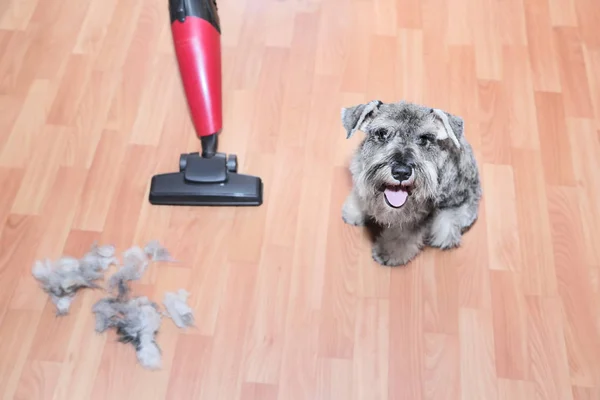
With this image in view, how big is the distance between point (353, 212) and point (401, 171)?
55 cm

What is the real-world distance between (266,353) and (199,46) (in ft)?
4.08

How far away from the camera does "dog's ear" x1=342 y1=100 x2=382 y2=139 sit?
194 cm

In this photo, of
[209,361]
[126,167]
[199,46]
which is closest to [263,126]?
[199,46]

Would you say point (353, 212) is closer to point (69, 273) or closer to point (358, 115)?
point (358, 115)

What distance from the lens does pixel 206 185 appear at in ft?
7.72

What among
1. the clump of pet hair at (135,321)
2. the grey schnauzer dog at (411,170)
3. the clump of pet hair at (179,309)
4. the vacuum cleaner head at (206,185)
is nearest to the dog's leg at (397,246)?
the grey schnauzer dog at (411,170)

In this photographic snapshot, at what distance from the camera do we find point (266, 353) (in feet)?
6.83

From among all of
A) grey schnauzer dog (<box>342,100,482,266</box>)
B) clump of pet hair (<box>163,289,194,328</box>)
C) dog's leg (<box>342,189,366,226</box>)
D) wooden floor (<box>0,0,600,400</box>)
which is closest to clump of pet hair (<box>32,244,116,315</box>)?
wooden floor (<box>0,0,600,400</box>)

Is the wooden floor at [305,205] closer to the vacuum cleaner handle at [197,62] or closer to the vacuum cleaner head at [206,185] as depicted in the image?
the vacuum cleaner head at [206,185]

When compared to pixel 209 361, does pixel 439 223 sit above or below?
above

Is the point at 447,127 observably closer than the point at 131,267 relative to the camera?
Yes

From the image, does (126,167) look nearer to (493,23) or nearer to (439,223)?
(439,223)

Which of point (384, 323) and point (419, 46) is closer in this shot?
point (384, 323)

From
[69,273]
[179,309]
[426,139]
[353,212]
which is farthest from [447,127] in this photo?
[69,273]
